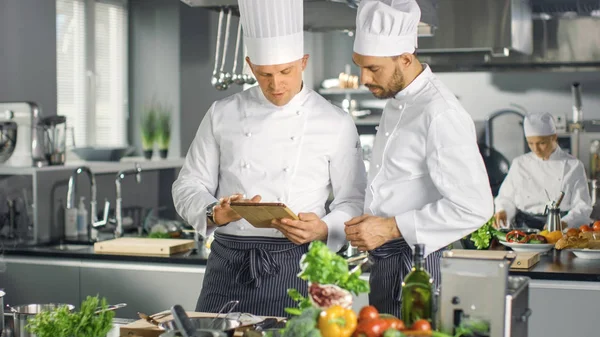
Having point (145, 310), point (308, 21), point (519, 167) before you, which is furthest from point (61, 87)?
point (519, 167)

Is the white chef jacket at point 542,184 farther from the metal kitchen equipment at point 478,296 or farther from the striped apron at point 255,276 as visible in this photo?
the metal kitchen equipment at point 478,296

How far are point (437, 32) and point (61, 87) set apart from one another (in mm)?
2893

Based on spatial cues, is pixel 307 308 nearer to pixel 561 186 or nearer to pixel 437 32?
pixel 561 186

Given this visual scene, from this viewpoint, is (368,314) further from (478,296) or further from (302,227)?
(302,227)

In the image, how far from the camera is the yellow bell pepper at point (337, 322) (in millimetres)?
1787

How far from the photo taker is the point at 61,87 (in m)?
6.66

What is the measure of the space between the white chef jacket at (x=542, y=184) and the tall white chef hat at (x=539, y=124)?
0.18 meters

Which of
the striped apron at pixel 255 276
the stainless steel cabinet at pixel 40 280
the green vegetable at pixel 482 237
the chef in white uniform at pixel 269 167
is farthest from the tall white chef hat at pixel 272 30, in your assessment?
the stainless steel cabinet at pixel 40 280

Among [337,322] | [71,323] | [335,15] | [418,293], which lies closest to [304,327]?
[337,322]

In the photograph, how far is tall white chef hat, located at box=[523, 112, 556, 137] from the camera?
619 centimetres

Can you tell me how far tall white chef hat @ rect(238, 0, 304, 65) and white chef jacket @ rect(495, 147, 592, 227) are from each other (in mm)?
3518

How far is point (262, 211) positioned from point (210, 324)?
486 mm

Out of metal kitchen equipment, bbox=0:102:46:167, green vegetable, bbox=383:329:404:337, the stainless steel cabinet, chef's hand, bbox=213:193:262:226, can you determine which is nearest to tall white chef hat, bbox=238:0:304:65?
chef's hand, bbox=213:193:262:226

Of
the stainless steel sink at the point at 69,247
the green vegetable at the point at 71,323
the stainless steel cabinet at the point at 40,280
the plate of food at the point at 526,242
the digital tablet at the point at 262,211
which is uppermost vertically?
the digital tablet at the point at 262,211
